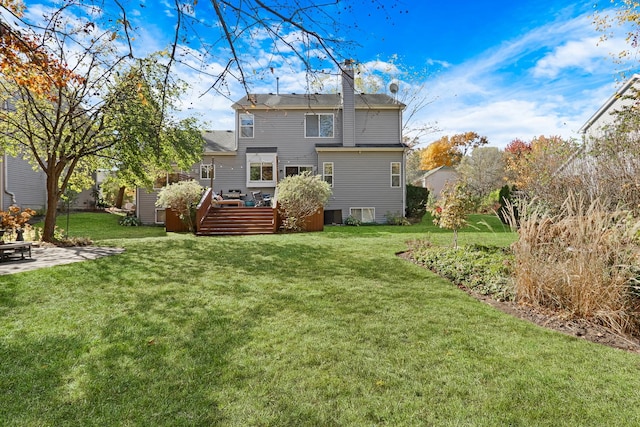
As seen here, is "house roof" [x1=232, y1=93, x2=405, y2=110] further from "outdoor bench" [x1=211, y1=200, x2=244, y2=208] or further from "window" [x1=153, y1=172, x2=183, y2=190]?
"outdoor bench" [x1=211, y1=200, x2=244, y2=208]

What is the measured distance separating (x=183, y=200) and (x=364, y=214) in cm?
950

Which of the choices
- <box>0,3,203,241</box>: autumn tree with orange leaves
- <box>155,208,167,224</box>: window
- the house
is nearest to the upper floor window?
<box>155,208,167,224</box>: window

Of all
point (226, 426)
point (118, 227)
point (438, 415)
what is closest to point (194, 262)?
point (226, 426)

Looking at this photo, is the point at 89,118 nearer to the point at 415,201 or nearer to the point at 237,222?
the point at 237,222

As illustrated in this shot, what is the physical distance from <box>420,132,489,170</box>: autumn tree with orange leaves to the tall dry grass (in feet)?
139

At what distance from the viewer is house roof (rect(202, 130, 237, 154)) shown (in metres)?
19.0

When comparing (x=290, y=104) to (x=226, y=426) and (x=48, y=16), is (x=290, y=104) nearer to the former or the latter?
(x=48, y=16)

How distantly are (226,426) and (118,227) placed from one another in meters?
17.1

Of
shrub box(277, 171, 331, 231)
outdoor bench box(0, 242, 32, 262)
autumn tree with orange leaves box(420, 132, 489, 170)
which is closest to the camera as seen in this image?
outdoor bench box(0, 242, 32, 262)

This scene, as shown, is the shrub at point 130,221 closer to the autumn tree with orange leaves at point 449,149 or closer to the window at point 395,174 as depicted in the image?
the window at point 395,174

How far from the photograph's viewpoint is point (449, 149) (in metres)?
45.9

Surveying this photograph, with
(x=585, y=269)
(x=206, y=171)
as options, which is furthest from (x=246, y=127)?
(x=585, y=269)

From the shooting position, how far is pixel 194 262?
7.52m

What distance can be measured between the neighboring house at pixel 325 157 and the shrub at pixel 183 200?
196 inches
